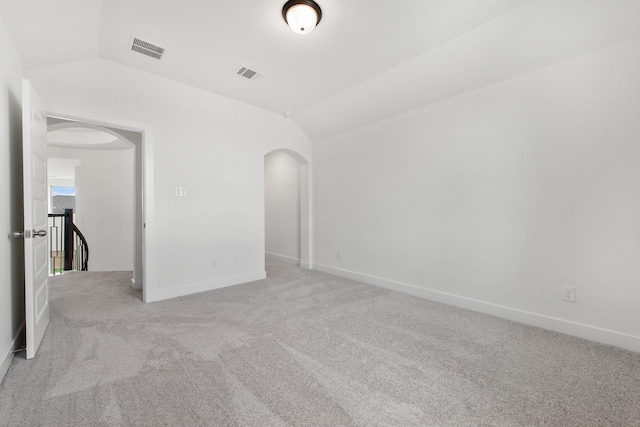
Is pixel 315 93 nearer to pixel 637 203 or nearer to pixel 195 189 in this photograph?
pixel 195 189

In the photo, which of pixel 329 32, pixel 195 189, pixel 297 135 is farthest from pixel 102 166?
pixel 329 32

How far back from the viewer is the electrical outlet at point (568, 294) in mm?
2389

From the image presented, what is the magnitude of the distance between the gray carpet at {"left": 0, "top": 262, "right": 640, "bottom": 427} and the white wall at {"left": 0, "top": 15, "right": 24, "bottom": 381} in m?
0.27

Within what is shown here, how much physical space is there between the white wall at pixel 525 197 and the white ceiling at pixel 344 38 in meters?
0.26

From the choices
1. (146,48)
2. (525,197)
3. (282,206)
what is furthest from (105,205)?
(525,197)

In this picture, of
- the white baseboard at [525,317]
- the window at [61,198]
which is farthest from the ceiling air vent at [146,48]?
the window at [61,198]

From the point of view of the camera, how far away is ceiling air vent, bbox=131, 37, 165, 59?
2.63 m

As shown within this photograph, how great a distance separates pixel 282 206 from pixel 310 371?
4.31 meters

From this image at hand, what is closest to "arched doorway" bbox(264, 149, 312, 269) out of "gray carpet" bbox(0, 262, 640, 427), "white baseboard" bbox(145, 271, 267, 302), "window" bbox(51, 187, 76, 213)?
"white baseboard" bbox(145, 271, 267, 302)

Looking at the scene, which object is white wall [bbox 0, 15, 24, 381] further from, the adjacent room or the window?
the window

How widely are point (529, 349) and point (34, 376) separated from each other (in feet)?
11.4

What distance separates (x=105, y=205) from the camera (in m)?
6.45

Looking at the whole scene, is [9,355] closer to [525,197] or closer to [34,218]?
[34,218]

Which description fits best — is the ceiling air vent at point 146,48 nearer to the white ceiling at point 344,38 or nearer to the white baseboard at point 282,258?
the white ceiling at point 344,38
